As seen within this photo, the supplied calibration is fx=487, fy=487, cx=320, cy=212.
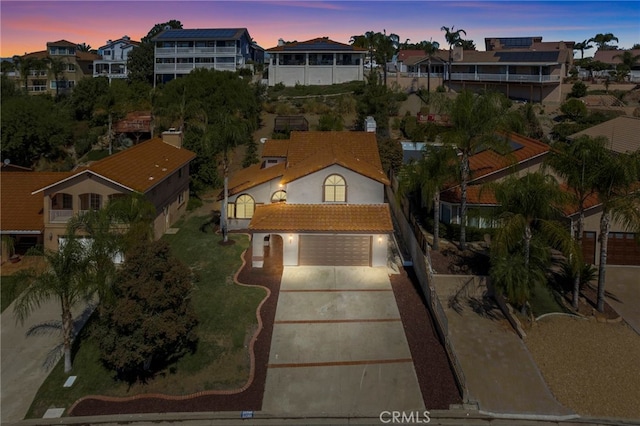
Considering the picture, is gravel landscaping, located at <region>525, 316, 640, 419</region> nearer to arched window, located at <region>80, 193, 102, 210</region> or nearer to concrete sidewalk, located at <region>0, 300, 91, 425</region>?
concrete sidewalk, located at <region>0, 300, 91, 425</region>

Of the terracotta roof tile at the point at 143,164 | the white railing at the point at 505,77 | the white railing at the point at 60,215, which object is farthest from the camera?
the white railing at the point at 505,77

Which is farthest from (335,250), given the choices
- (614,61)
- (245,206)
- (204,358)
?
(614,61)

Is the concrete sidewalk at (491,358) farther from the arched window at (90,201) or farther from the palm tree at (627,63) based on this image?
the palm tree at (627,63)

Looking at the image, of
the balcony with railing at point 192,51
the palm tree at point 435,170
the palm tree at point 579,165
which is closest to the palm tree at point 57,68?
the balcony with railing at point 192,51

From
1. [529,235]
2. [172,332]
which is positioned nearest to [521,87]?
[529,235]

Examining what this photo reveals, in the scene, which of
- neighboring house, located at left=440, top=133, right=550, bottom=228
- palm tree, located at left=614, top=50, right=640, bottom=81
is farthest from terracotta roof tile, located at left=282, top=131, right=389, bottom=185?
palm tree, located at left=614, top=50, right=640, bottom=81

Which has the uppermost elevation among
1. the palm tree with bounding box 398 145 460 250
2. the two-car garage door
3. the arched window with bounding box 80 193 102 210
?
the palm tree with bounding box 398 145 460 250
